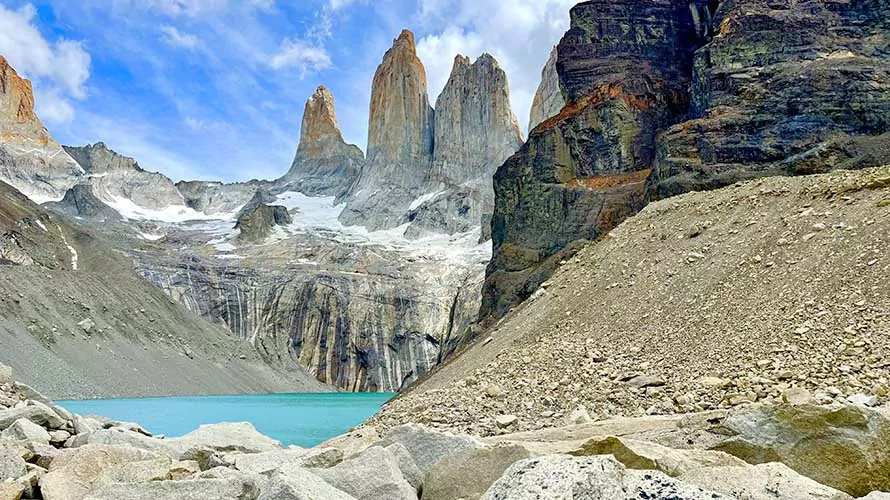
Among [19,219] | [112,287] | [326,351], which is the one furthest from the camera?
[326,351]

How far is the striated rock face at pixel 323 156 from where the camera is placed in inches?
6875

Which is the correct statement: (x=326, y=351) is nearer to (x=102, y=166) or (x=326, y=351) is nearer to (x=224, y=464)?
(x=224, y=464)

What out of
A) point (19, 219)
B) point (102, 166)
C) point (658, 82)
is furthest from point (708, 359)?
point (102, 166)

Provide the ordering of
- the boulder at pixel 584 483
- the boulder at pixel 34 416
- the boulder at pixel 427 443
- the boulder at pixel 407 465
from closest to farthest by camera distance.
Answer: the boulder at pixel 584 483, the boulder at pixel 407 465, the boulder at pixel 427 443, the boulder at pixel 34 416

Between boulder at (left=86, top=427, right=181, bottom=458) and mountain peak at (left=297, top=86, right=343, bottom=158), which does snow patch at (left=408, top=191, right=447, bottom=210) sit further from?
boulder at (left=86, top=427, right=181, bottom=458)

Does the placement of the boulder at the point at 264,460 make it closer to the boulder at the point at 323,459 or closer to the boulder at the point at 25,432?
the boulder at the point at 323,459

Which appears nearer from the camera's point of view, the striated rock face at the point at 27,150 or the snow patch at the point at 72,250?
the snow patch at the point at 72,250

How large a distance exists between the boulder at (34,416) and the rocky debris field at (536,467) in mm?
2512

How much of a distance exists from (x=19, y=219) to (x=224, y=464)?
8256cm

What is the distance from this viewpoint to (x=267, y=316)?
103m

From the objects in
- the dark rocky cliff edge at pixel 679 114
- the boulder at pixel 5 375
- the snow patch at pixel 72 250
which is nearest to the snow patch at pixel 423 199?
the snow patch at pixel 72 250

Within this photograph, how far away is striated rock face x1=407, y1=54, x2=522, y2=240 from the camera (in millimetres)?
140625

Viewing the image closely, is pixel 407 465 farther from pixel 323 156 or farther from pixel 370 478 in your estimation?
pixel 323 156

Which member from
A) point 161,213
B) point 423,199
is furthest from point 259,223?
point 161,213
